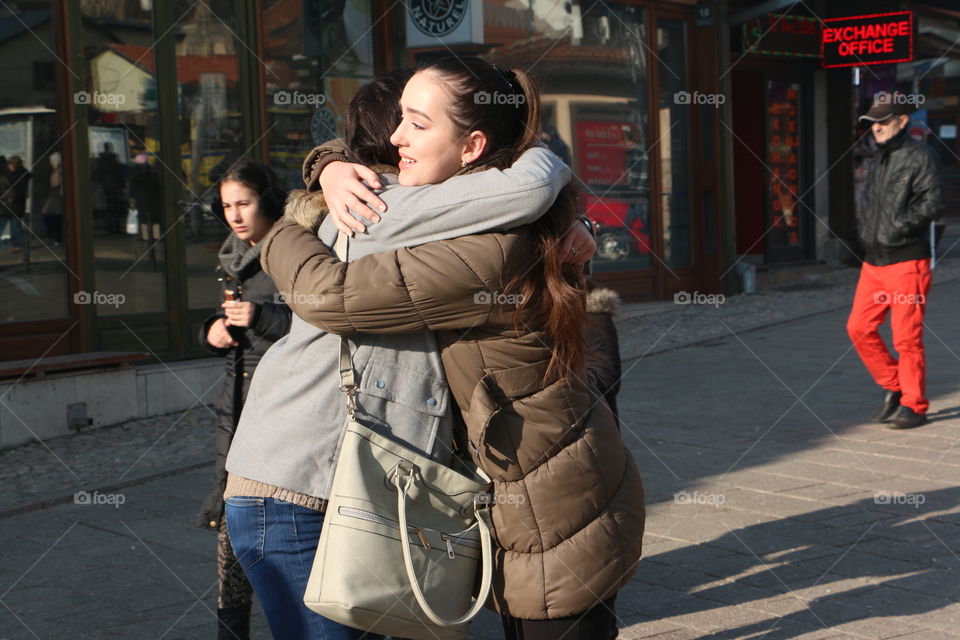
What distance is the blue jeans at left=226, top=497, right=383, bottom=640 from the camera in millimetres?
2154

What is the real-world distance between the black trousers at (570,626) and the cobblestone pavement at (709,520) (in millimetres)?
1762

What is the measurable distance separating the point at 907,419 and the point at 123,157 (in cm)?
554

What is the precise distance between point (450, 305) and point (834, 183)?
51.6 ft

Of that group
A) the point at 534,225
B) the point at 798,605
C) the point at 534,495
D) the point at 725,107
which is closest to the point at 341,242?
the point at 534,225

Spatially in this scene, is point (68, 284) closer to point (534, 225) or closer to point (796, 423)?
point (796, 423)

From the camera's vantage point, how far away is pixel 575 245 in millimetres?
2168

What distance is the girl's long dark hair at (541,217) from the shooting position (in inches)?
83.1

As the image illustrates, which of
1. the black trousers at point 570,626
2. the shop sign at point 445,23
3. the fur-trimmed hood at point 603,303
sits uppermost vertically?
the shop sign at point 445,23

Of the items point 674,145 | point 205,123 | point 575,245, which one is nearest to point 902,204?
point 205,123

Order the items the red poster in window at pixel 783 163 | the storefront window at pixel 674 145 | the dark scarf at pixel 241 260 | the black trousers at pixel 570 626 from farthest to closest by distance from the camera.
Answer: the red poster in window at pixel 783 163, the storefront window at pixel 674 145, the dark scarf at pixel 241 260, the black trousers at pixel 570 626

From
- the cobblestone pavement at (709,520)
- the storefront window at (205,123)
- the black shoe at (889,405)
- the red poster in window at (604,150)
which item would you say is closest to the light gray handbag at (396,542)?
the cobblestone pavement at (709,520)

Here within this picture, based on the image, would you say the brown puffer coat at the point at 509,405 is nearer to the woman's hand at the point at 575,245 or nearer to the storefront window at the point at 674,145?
the woman's hand at the point at 575,245

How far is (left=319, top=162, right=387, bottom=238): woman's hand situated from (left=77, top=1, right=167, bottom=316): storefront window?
6.46m

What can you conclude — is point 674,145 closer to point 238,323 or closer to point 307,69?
point 307,69
